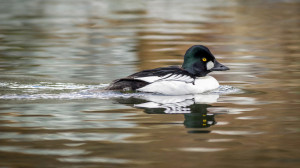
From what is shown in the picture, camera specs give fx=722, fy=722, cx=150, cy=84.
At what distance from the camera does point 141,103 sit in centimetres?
960

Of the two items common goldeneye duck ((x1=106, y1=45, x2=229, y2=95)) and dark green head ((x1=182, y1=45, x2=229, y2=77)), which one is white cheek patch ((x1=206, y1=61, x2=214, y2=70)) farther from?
common goldeneye duck ((x1=106, y1=45, x2=229, y2=95))

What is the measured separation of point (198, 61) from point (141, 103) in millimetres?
1527

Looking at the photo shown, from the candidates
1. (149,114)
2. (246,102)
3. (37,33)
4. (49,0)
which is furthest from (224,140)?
(49,0)

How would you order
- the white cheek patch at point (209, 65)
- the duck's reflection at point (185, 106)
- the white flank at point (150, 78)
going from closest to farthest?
the duck's reflection at point (185, 106), the white flank at point (150, 78), the white cheek patch at point (209, 65)

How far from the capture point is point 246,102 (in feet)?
31.6

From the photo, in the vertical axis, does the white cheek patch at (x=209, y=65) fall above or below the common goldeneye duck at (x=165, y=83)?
above

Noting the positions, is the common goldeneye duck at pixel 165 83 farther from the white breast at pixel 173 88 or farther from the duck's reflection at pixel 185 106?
the duck's reflection at pixel 185 106

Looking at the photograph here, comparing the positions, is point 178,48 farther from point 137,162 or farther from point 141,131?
point 137,162

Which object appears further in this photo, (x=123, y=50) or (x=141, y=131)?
(x=123, y=50)

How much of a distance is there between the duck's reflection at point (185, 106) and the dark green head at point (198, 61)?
24.6 inches

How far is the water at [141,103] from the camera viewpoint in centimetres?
664

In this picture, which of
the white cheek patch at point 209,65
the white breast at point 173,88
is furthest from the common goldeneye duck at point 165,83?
the white cheek patch at point 209,65

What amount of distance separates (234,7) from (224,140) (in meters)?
26.8

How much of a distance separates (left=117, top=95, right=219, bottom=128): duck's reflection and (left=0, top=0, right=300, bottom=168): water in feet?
0.04
